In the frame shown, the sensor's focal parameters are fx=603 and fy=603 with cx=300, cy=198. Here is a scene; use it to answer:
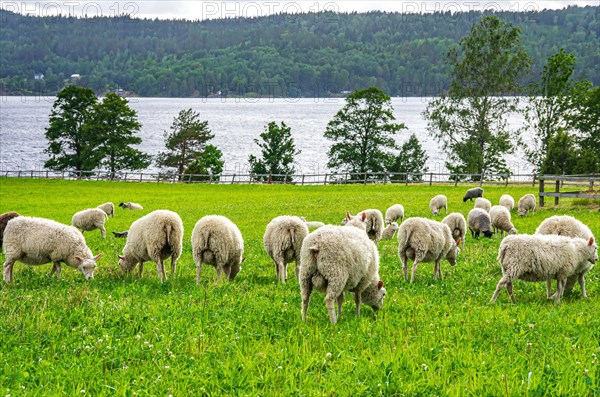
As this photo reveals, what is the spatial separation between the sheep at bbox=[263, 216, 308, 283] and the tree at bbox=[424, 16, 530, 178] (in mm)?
42397

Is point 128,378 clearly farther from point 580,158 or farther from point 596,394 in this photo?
point 580,158

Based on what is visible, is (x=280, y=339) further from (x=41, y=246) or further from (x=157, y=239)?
(x=41, y=246)

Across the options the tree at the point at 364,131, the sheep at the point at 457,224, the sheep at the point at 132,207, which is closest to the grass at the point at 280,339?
the sheep at the point at 457,224

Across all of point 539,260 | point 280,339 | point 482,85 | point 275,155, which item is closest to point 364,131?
point 275,155

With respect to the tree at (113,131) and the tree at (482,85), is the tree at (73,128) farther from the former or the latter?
the tree at (482,85)

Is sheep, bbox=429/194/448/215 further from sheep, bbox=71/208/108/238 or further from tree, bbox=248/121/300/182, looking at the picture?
tree, bbox=248/121/300/182

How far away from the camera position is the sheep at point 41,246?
1134 cm

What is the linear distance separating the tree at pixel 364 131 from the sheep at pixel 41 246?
52265 mm

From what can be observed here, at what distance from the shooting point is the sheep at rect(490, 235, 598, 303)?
9289 mm

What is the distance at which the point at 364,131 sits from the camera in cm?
6506

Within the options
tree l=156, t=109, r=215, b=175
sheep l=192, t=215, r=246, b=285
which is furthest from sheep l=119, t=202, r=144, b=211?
tree l=156, t=109, r=215, b=175

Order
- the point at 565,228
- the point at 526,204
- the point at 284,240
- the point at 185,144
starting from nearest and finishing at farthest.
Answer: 1. the point at 284,240
2. the point at 565,228
3. the point at 526,204
4. the point at 185,144

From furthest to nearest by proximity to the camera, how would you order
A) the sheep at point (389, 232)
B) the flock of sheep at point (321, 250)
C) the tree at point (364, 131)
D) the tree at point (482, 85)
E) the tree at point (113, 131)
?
the tree at point (364, 131) < the tree at point (113, 131) < the tree at point (482, 85) < the sheep at point (389, 232) < the flock of sheep at point (321, 250)

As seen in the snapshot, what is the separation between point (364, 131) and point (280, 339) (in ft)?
194
